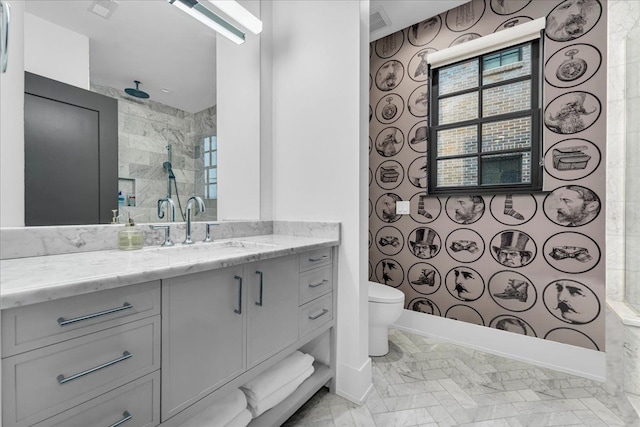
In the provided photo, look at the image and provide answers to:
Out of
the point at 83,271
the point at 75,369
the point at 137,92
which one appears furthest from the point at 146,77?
the point at 75,369

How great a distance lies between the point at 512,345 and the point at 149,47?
299 cm

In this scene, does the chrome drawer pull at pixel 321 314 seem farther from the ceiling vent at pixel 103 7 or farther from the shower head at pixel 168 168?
the ceiling vent at pixel 103 7

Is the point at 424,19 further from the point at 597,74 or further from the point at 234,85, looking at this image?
the point at 234,85

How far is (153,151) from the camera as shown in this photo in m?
1.40

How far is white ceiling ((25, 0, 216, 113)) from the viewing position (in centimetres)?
123

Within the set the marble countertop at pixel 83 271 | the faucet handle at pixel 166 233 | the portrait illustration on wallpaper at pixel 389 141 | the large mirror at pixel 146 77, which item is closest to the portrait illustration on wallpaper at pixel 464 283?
the portrait illustration on wallpaper at pixel 389 141

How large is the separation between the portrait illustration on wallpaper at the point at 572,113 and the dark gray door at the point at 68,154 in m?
2.61

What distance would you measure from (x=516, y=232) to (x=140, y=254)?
2.34m

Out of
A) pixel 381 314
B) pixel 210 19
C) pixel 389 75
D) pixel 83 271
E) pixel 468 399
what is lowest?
pixel 468 399

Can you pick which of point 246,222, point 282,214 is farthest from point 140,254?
point 282,214

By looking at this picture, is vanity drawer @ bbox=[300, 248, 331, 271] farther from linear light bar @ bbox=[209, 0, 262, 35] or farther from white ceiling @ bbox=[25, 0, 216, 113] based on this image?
linear light bar @ bbox=[209, 0, 262, 35]

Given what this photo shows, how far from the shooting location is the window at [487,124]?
2.03 m

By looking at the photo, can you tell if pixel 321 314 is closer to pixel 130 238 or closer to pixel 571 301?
pixel 130 238

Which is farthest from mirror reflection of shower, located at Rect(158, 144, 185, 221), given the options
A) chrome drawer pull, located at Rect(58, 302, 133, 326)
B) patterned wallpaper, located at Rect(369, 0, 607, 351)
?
patterned wallpaper, located at Rect(369, 0, 607, 351)
